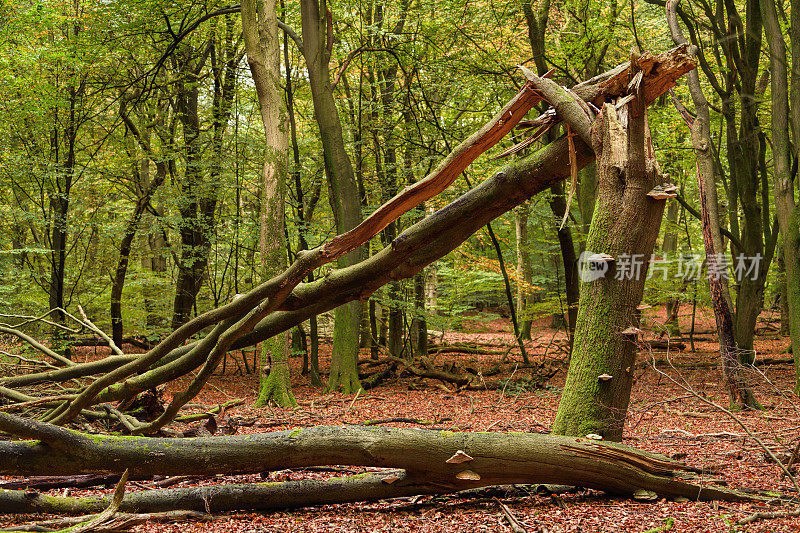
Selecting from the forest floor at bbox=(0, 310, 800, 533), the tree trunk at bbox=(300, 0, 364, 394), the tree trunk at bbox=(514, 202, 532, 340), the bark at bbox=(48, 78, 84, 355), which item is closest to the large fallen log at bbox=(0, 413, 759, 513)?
the forest floor at bbox=(0, 310, 800, 533)

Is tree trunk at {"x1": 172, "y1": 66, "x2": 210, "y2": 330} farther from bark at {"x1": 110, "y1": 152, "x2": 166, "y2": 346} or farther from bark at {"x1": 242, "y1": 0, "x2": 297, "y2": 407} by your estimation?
bark at {"x1": 242, "y1": 0, "x2": 297, "y2": 407}

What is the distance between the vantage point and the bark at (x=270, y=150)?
8.51m

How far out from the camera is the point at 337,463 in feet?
11.0

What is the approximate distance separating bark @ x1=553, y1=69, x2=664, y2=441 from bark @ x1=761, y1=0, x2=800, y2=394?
5098 millimetres

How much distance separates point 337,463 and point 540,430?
3.37m

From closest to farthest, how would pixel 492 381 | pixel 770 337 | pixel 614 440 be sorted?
→ pixel 614 440 → pixel 492 381 → pixel 770 337

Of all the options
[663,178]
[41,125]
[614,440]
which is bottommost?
[614,440]

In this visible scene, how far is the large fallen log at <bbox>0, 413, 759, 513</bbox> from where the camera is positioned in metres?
3.03

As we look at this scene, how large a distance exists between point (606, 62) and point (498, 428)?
11615mm

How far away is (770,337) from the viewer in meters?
17.4

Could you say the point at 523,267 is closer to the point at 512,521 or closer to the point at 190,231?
the point at 190,231

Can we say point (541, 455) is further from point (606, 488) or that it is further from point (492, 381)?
point (492, 381)

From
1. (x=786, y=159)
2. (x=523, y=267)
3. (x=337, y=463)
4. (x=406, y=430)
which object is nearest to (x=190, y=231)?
(x=523, y=267)

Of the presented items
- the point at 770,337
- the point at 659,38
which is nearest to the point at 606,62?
the point at 659,38
